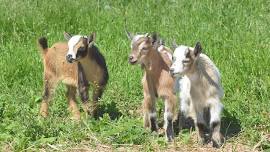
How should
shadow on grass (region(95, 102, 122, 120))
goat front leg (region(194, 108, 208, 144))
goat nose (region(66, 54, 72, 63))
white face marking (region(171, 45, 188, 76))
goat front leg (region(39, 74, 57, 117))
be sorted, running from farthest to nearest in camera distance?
goat front leg (region(39, 74, 57, 117))
shadow on grass (region(95, 102, 122, 120))
goat nose (region(66, 54, 72, 63))
goat front leg (region(194, 108, 208, 144))
white face marking (region(171, 45, 188, 76))

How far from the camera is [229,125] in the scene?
750cm

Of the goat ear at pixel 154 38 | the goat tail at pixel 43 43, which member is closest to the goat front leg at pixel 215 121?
the goat ear at pixel 154 38

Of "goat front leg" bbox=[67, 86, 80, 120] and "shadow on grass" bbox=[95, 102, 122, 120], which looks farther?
"shadow on grass" bbox=[95, 102, 122, 120]

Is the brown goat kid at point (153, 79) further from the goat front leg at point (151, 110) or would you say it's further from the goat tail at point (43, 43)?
the goat tail at point (43, 43)

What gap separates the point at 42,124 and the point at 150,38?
149cm

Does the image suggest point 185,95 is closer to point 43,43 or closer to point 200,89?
point 200,89

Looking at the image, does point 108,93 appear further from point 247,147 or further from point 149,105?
point 247,147

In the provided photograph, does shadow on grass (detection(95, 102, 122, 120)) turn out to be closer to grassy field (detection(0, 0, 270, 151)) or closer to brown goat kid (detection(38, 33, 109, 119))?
grassy field (detection(0, 0, 270, 151))

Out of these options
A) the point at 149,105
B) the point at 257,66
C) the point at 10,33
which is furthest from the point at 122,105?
the point at 10,33

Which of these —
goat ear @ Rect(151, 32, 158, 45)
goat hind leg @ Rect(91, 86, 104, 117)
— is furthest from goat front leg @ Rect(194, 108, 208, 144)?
goat hind leg @ Rect(91, 86, 104, 117)

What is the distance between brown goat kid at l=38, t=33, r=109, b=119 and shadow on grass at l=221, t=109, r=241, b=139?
1486 mm

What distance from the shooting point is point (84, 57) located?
7848mm

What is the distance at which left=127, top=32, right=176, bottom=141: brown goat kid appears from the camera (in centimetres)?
720

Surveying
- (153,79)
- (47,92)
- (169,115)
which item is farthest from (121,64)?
(169,115)
